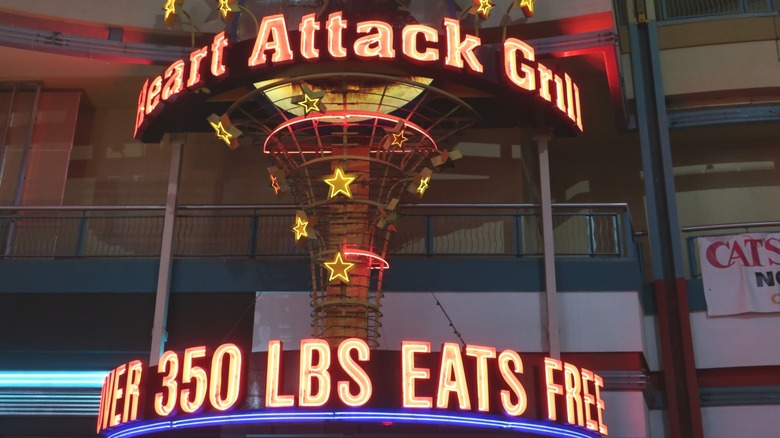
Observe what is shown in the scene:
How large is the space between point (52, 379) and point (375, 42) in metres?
8.10

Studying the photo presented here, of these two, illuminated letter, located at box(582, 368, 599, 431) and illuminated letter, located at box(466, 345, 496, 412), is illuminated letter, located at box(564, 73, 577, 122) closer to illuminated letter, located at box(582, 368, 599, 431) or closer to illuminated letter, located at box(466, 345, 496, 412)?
illuminated letter, located at box(582, 368, 599, 431)

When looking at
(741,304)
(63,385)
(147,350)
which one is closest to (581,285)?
(741,304)

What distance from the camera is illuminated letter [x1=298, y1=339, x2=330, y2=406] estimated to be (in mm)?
10570

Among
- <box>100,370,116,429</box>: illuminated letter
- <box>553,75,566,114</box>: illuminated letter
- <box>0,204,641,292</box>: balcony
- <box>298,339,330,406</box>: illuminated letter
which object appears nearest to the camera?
<box>298,339,330,406</box>: illuminated letter

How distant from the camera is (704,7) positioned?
Answer: 63.9ft

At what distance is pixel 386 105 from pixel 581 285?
4.51 meters

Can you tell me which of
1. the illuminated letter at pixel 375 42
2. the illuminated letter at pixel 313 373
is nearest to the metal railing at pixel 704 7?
the illuminated letter at pixel 375 42

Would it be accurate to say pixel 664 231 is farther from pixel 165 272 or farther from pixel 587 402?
pixel 165 272

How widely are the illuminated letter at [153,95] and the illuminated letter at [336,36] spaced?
2959 millimetres

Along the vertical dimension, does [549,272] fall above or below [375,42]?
below

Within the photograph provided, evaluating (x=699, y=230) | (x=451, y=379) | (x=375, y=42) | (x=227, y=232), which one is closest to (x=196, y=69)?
(x=375, y=42)

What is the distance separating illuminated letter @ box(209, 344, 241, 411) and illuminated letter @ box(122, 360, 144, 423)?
4.18ft

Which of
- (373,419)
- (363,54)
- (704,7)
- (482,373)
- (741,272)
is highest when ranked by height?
(704,7)

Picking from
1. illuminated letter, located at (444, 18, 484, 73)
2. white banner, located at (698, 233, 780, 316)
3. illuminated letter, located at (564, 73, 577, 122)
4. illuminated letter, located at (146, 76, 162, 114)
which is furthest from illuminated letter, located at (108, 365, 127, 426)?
white banner, located at (698, 233, 780, 316)
